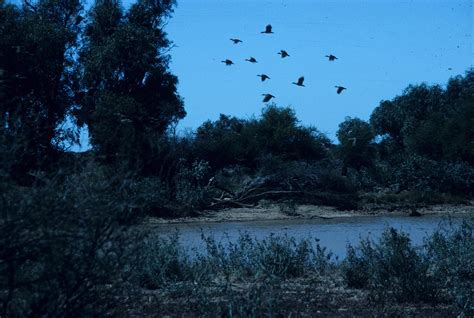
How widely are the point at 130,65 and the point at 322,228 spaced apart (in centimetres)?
1118

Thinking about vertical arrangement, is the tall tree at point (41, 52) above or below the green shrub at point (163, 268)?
above

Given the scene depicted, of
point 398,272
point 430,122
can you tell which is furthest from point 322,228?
point 430,122

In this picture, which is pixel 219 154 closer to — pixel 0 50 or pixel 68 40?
pixel 68 40

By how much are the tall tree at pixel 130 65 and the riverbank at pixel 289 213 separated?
4687 millimetres

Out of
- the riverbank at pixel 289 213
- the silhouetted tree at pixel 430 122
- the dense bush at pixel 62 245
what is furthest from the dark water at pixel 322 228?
the dense bush at pixel 62 245

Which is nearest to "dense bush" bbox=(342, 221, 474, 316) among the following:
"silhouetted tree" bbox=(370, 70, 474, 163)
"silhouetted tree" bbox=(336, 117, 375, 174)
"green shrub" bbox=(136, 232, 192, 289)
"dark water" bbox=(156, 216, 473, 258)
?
"green shrub" bbox=(136, 232, 192, 289)

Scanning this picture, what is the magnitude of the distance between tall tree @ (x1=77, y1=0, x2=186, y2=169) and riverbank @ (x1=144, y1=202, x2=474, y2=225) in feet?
15.4

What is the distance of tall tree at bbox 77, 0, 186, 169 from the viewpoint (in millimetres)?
27547

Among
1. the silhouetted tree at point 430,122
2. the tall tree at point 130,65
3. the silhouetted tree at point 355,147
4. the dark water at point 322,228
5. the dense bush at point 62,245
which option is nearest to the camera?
the dense bush at point 62,245

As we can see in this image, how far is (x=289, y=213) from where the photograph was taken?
23.9 meters

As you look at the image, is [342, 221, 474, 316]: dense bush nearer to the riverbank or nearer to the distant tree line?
the distant tree line

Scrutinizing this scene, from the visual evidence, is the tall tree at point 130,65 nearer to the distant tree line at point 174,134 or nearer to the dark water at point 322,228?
the distant tree line at point 174,134

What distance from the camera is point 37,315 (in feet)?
15.5

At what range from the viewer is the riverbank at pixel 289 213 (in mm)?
22891
